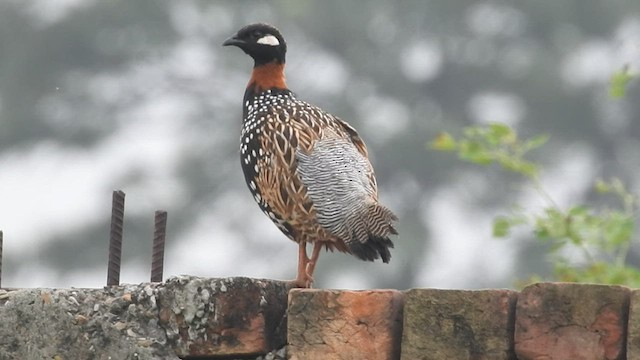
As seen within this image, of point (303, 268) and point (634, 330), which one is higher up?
point (303, 268)

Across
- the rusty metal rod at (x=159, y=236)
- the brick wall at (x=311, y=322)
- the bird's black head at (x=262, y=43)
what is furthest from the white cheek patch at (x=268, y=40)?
the brick wall at (x=311, y=322)

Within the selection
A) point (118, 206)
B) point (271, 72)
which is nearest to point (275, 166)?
point (271, 72)

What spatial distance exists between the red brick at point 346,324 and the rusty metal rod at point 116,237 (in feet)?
1.71

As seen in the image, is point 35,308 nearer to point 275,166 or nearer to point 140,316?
point 140,316

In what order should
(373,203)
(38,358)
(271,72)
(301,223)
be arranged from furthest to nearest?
(271,72) < (301,223) < (373,203) < (38,358)

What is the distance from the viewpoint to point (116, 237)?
4.05m

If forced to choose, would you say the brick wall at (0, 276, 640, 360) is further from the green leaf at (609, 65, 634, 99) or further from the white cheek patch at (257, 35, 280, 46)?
the green leaf at (609, 65, 634, 99)

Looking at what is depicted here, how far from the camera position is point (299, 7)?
81.8 ft

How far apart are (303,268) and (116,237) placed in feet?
2.51

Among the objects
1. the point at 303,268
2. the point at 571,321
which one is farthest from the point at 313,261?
the point at 571,321

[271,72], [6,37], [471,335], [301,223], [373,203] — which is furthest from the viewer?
[6,37]

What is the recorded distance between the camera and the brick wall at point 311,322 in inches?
134

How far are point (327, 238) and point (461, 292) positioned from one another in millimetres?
1193

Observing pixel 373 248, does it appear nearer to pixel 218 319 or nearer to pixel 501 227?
pixel 218 319
